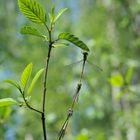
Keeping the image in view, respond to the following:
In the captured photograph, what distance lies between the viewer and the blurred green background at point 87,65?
4686mm

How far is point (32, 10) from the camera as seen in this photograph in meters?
0.84

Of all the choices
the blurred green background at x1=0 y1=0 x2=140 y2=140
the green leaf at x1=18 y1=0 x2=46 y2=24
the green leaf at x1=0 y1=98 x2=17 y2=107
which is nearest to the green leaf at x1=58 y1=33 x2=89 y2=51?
the green leaf at x1=18 y1=0 x2=46 y2=24

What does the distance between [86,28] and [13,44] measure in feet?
6.15

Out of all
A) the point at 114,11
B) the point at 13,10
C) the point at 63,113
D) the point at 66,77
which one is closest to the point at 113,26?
the point at 114,11

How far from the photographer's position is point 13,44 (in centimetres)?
1088

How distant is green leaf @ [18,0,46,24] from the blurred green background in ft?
3.91

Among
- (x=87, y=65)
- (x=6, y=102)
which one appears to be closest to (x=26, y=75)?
(x=6, y=102)

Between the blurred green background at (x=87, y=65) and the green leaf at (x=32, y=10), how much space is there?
119cm

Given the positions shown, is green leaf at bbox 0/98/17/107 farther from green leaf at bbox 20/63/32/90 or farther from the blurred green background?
the blurred green background

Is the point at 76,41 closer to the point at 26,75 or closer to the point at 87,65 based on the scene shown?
the point at 26,75

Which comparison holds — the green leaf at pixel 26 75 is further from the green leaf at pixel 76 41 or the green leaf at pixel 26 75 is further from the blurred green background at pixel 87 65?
the blurred green background at pixel 87 65

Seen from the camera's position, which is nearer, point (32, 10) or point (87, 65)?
point (32, 10)

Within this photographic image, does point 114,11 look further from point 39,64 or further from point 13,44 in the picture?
point 13,44

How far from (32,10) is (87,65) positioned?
29.2 feet
